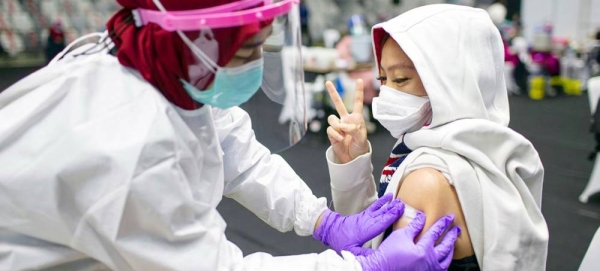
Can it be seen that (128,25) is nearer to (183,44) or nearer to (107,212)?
(183,44)

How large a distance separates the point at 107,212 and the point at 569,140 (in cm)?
497

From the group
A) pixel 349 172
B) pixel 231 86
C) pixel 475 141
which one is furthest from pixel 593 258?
pixel 231 86

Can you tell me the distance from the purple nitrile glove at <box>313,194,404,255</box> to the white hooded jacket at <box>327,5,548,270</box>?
0.06m

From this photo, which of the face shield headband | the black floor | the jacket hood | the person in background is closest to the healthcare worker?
the face shield headband

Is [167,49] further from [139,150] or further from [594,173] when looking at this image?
[594,173]

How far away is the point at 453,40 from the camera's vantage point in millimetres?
1161

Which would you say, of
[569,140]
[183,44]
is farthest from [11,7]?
[183,44]

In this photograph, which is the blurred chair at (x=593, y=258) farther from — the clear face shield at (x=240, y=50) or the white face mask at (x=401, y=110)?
the clear face shield at (x=240, y=50)

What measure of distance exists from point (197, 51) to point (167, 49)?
53 millimetres

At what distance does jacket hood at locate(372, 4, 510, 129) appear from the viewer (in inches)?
45.0

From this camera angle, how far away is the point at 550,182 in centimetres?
378

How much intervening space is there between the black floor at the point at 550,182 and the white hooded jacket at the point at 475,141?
73cm

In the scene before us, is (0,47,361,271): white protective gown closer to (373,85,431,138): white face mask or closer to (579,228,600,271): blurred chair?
(373,85,431,138): white face mask

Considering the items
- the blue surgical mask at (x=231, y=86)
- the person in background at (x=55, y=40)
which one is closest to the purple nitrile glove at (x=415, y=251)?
the blue surgical mask at (x=231, y=86)
